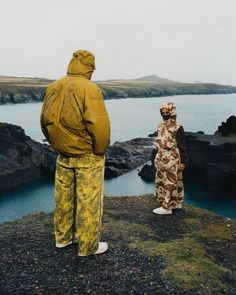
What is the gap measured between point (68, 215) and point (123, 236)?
2.38 metres

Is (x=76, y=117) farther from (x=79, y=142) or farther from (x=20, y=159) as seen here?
(x=20, y=159)

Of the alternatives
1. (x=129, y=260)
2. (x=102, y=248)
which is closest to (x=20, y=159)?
(x=102, y=248)

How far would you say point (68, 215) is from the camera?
29.7 feet

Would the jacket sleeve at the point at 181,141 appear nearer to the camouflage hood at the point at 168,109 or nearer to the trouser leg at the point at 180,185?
the camouflage hood at the point at 168,109

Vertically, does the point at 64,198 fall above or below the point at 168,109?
below

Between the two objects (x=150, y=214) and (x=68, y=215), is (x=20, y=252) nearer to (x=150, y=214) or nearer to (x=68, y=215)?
(x=68, y=215)

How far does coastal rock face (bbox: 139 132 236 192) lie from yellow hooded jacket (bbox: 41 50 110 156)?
103ft

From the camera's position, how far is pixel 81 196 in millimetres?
8633

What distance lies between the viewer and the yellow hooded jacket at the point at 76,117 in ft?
27.0

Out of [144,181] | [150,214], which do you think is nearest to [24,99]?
[144,181]

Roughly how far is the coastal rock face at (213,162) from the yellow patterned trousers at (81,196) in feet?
102

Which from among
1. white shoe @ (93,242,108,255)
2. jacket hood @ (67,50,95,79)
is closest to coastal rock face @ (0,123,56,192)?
white shoe @ (93,242,108,255)

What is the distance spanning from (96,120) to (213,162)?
33.3 metres

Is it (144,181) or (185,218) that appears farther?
(144,181)
